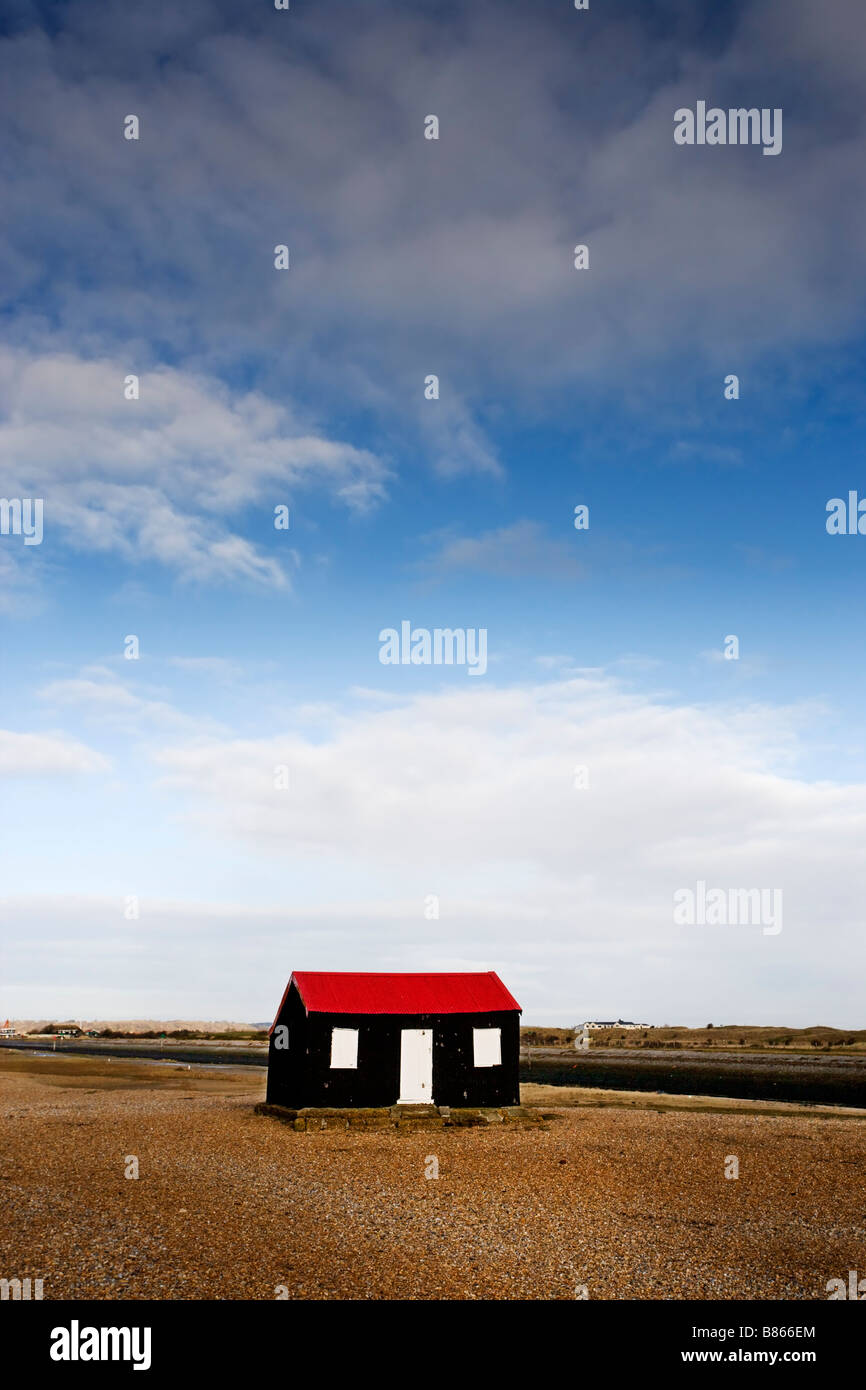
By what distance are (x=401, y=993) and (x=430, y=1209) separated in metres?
16.1

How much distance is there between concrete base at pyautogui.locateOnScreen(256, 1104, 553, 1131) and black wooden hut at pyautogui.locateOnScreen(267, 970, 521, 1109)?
0.42 meters

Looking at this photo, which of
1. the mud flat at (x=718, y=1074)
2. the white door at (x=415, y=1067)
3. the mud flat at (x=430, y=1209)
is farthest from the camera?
the mud flat at (x=718, y=1074)

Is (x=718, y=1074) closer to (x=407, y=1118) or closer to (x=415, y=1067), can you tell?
(x=415, y=1067)

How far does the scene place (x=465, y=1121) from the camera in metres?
33.8

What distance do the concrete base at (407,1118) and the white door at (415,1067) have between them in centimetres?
37

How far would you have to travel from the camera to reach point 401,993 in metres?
36.5

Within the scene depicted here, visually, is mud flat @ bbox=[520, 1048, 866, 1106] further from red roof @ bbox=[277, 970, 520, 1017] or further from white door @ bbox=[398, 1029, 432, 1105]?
white door @ bbox=[398, 1029, 432, 1105]

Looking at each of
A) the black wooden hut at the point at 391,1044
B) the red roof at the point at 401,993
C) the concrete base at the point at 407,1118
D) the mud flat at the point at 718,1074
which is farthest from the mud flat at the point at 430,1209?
the mud flat at the point at 718,1074

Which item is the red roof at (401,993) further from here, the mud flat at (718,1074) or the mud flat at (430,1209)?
the mud flat at (718,1074)

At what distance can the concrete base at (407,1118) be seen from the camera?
32625 mm

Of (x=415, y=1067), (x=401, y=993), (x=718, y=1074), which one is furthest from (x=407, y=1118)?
(x=718, y=1074)

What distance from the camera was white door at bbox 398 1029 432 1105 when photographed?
34.2m
